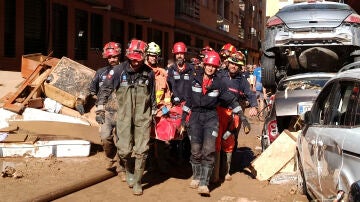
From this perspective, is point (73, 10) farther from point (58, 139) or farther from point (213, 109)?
point (213, 109)

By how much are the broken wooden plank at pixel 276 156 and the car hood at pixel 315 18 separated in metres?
3.85

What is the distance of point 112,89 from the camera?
6.98 meters

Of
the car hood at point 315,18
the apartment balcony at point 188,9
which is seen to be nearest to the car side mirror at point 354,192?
the car hood at point 315,18

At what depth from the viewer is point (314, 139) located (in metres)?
5.24

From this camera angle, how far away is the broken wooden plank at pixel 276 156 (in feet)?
25.0

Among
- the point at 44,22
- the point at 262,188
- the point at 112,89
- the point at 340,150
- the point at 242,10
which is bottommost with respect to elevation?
the point at 262,188

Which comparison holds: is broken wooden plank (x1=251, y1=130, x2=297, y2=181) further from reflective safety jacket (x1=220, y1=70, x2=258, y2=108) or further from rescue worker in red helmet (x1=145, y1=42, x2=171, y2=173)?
rescue worker in red helmet (x1=145, y1=42, x2=171, y2=173)

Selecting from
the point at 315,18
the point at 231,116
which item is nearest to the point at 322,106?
the point at 231,116

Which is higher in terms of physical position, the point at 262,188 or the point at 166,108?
the point at 166,108

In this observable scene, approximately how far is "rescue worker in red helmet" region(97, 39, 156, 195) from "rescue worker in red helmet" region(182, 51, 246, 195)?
0.60 metres

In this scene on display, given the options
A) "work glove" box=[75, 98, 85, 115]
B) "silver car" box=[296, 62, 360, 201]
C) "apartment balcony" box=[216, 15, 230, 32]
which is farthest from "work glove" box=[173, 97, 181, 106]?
"apartment balcony" box=[216, 15, 230, 32]

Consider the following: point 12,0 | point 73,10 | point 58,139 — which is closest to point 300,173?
point 58,139

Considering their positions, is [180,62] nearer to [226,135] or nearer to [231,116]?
[231,116]

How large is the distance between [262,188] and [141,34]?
61.7 feet
